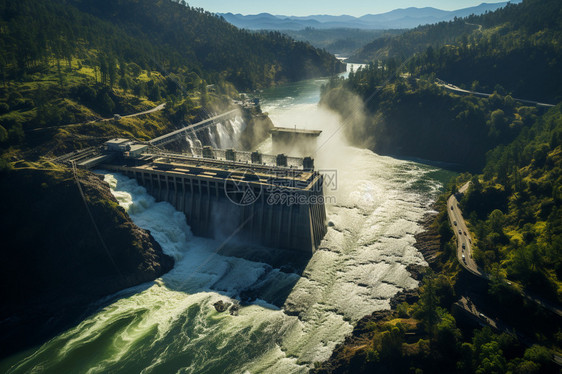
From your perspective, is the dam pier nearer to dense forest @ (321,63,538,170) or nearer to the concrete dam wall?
the concrete dam wall

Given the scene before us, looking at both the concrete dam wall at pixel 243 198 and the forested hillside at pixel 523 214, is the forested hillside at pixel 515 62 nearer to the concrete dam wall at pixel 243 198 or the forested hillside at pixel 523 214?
the forested hillside at pixel 523 214

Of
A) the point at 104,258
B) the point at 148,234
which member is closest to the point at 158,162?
the point at 148,234

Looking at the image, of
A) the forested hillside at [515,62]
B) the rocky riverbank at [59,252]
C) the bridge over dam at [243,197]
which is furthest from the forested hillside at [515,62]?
the rocky riverbank at [59,252]

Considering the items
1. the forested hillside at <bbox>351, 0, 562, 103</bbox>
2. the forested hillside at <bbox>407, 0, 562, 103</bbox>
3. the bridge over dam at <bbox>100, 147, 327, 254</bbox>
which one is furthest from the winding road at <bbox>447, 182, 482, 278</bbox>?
the forested hillside at <bbox>351, 0, 562, 103</bbox>

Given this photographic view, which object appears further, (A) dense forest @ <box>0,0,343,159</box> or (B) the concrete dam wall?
(A) dense forest @ <box>0,0,343,159</box>

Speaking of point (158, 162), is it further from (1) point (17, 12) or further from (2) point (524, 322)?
(1) point (17, 12)

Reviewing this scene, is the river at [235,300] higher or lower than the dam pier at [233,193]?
lower
